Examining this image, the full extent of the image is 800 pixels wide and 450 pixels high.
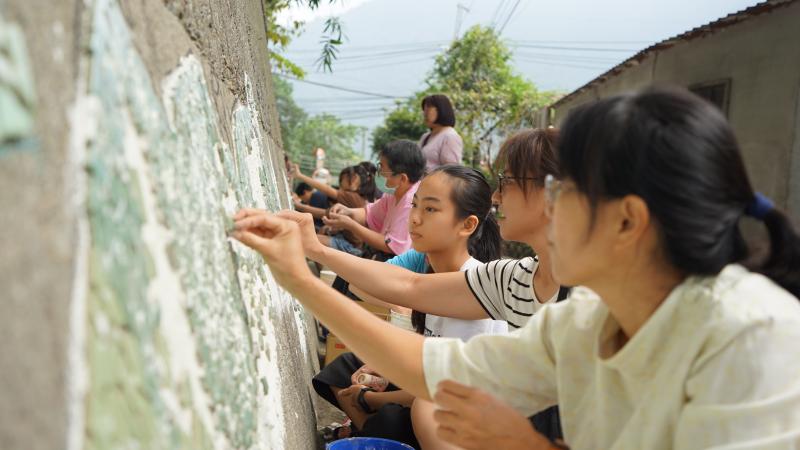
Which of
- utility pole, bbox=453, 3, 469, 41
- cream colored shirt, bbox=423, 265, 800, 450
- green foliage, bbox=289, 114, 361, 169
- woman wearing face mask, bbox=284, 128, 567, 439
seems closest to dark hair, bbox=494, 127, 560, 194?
woman wearing face mask, bbox=284, 128, 567, 439

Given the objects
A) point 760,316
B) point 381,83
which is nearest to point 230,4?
point 760,316

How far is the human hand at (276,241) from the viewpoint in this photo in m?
1.48

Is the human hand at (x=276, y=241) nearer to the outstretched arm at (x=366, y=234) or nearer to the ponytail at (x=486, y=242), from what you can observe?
the ponytail at (x=486, y=242)

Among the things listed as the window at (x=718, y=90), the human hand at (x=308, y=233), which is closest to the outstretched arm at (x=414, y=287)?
the human hand at (x=308, y=233)

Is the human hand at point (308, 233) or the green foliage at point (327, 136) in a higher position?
the human hand at point (308, 233)

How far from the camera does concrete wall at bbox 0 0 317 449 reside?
0.60 meters

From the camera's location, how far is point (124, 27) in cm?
92

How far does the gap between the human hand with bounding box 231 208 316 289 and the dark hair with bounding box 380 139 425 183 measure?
9.41 ft

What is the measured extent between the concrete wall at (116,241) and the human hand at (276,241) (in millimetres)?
47

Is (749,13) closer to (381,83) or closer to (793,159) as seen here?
(793,159)

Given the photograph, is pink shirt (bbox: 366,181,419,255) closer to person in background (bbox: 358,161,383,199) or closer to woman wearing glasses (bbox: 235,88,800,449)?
person in background (bbox: 358,161,383,199)

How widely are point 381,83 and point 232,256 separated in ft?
601

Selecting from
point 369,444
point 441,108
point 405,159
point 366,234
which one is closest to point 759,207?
point 369,444

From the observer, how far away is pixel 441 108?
5398 mm
